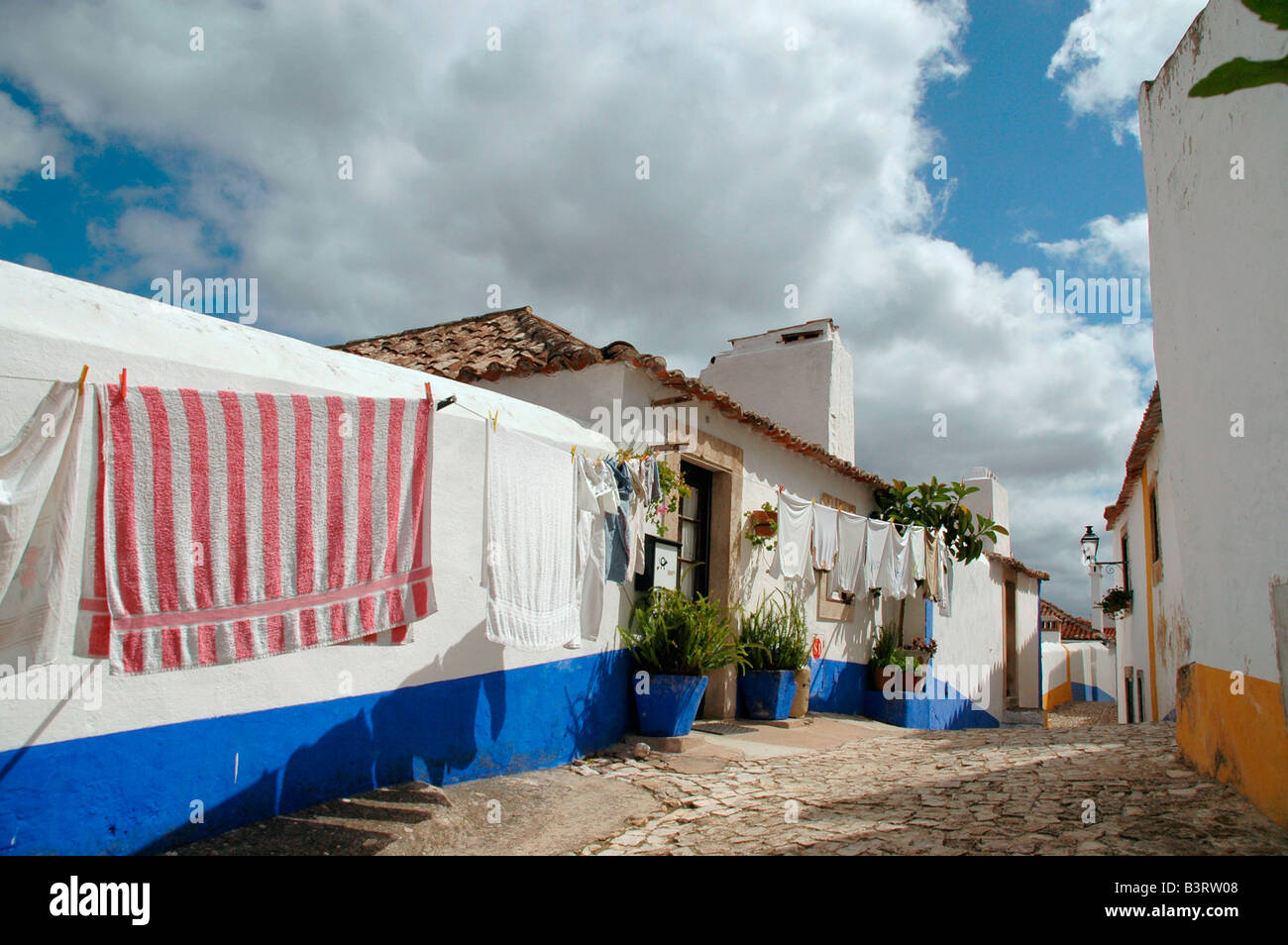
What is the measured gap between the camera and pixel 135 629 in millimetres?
2947

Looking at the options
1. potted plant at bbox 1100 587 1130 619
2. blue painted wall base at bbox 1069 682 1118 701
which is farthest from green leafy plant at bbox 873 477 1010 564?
blue painted wall base at bbox 1069 682 1118 701

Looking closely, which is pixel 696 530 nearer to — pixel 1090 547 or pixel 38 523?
pixel 38 523

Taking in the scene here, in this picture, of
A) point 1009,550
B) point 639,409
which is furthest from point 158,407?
point 1009,550

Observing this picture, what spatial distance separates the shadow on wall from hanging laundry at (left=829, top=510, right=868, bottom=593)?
3.39 meters

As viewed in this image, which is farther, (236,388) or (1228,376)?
(1228,376)

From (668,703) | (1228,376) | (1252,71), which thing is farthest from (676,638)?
(1252,71)

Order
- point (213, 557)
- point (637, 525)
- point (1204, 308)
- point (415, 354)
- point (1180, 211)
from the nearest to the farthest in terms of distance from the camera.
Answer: point (213, 557) < point (1204, 308) < point (1180, 211) < point (637, 525) < point (415, 354)

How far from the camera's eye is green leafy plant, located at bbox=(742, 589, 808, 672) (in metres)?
7.81

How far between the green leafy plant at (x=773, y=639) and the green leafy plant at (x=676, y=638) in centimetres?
132

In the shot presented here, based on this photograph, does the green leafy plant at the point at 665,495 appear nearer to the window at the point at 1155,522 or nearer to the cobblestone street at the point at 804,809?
the cobblestone street at the point at 804,809

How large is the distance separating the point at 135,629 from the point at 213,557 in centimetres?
36

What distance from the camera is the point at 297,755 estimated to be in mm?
4016

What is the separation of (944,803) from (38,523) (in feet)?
14.7
